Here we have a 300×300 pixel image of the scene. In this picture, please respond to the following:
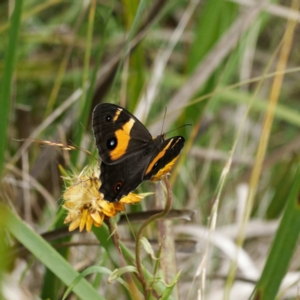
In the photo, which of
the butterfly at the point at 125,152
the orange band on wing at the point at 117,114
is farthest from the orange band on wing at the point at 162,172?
the orange band on wing at the point at 117,114

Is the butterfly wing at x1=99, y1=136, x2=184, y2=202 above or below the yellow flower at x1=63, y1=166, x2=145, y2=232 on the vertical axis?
above

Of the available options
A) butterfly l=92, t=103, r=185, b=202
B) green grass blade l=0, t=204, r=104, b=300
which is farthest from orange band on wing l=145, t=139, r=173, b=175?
green grass blade l=0, t=204, r=104, b=300

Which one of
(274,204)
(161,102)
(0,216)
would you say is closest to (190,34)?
(161,102)

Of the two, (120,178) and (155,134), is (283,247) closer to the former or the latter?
(120,178)

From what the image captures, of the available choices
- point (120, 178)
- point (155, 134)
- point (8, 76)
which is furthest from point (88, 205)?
point (155, 134)

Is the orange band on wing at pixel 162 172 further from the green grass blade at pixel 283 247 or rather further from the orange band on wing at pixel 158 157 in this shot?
the green grass blade at pixel 283 247

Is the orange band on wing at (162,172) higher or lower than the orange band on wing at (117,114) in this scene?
lower

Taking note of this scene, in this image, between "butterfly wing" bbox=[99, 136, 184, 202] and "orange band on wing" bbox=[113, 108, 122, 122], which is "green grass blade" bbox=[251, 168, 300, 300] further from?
"orange band on wing" bbox=[113, 108, 122, 122]
